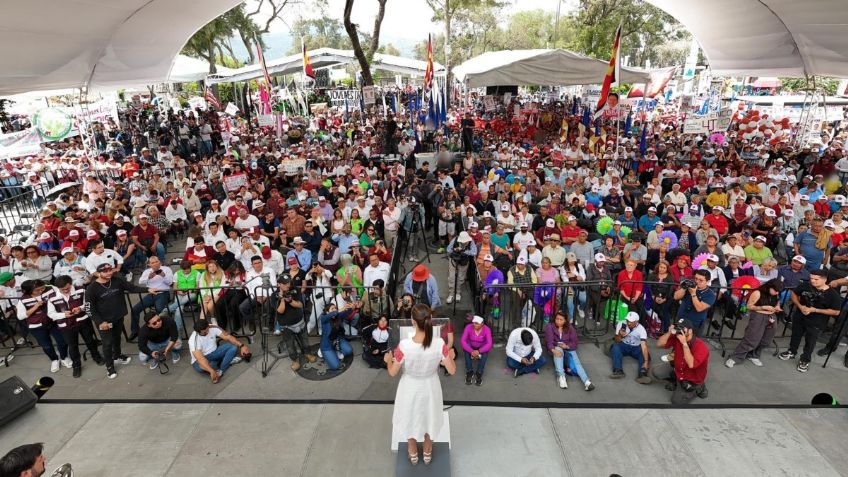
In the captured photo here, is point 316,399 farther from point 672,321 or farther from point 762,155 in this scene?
point 762,155

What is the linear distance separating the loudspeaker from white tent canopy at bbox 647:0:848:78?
12229 millimetres

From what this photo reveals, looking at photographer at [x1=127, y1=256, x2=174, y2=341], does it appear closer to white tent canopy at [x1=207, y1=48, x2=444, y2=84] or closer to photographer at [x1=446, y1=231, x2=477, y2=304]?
photographer at [x1=446, y1=231, x2=477, y2=304]

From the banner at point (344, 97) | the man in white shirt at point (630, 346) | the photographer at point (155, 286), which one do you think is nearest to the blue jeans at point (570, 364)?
the man in white shirt at point (630, 346)

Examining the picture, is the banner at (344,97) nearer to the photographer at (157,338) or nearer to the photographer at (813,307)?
the photographer at (157,338)

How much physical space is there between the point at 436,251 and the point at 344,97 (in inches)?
1125

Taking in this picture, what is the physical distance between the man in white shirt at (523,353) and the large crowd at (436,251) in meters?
0.03

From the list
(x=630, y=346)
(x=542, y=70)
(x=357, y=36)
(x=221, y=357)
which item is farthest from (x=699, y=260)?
(x=357, y=36)

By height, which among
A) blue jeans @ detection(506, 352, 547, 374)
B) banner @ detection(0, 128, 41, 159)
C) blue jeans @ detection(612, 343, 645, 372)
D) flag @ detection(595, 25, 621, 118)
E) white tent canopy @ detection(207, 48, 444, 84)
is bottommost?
blue jeans @ detection(506, 352, 547, 374)

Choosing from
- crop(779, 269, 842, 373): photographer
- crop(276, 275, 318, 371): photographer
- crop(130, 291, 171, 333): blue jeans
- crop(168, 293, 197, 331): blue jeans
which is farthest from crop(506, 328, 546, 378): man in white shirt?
crop(130, 291, 171, 333): blue jeans

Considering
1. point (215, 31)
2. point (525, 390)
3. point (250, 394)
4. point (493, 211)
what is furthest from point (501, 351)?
point (215, 31)

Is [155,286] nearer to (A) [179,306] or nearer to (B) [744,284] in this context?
(A) [179,306]

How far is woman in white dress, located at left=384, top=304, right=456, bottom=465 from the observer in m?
3.88

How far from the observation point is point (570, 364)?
254 inches

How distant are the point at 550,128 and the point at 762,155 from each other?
1058 cm
